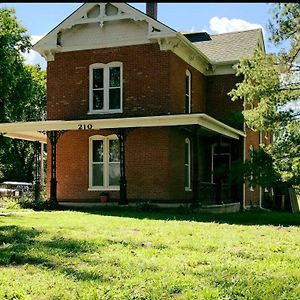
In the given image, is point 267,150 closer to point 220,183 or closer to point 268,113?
point 268,113

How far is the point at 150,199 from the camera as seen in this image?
18609mm

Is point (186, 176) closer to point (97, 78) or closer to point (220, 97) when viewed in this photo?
point (220, 97)

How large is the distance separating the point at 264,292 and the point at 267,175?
1001 centimetres

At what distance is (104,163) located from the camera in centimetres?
1961

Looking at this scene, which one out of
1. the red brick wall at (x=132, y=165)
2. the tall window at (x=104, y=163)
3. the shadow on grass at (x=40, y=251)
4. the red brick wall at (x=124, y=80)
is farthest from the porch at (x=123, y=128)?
the shadow on grass at (x=40, y=251)

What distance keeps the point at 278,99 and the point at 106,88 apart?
A: 800 cm

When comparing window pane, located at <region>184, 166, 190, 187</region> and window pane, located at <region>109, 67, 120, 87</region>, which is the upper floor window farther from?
window pane, located at <region>109, 67, 120, 87</region>

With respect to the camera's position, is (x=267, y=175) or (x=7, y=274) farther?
(x=267, y=175)

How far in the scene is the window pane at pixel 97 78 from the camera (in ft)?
66.6

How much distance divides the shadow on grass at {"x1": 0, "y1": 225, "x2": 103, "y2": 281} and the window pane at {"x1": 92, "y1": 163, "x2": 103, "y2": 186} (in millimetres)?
10033

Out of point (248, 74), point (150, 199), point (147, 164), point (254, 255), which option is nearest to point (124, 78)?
point (147, 164)

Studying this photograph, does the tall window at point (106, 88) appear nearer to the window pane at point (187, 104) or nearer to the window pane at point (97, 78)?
the window pane at point (97, 78)

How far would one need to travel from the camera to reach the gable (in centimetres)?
1897

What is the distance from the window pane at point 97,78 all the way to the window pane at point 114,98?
0.61m
